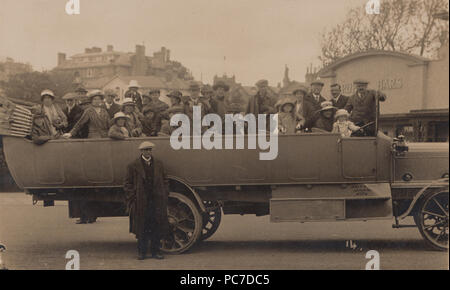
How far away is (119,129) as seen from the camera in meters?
7.91

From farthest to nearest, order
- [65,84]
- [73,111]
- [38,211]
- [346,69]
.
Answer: [65,84], [38,211], [346,69], [73,111]

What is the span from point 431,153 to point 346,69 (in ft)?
16.6

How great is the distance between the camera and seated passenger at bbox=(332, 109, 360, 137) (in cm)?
786

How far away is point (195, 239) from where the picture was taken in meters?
7.76

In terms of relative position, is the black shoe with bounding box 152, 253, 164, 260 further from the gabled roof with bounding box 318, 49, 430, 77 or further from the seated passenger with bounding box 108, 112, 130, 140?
the gabled roof with bounding box 318, 49, 430, 77

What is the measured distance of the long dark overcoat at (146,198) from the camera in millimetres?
7523

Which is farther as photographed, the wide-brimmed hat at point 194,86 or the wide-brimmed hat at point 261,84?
the wide-brimmed hat at point 194,86

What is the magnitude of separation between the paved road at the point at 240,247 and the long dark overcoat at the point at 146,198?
0.49 meters

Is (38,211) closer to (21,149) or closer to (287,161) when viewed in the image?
(21,149)

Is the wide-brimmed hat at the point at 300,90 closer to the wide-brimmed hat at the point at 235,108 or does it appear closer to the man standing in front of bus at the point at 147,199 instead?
the wide-brimmed hat at the point at 235,108

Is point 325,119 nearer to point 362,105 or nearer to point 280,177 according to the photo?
point 362,105

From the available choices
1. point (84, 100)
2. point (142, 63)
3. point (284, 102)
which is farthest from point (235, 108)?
point (142, 63)

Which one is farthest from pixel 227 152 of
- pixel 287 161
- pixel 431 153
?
pixel 431 153

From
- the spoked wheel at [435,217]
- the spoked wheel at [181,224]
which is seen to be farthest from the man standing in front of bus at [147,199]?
the spoked wheel at [435,217]
